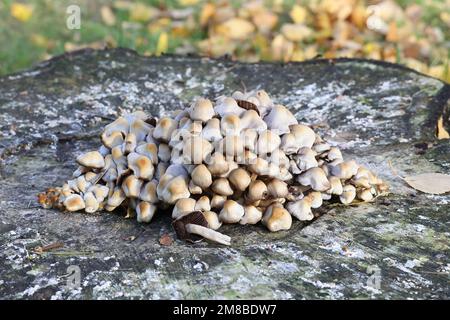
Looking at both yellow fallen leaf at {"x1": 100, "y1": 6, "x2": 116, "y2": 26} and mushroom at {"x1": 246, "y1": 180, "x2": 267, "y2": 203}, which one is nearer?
mushroom at {"x1": 246, "y1": 180, "x2": 267, "y2": 203}

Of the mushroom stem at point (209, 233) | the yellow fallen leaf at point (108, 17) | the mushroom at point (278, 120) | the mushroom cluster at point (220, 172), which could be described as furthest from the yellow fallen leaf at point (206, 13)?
the mushroom stem at point (209, 233)

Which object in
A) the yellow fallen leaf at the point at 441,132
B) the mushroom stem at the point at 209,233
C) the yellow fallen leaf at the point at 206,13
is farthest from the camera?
the yellow fallen leaf at the point at 206,13

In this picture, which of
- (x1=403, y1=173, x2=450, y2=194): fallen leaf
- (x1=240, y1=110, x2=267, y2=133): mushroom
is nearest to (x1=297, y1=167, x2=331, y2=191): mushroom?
(x1=240, y1=110, x2=267, y2=133): mushroom

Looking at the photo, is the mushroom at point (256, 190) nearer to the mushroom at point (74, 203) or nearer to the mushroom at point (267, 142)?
the mushroom at point (267, 142)

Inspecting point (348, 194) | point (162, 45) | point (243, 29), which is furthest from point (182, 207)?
point (243, 29)

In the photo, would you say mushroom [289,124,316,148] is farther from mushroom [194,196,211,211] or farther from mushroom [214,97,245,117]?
mushroom [194,196,211,211]
